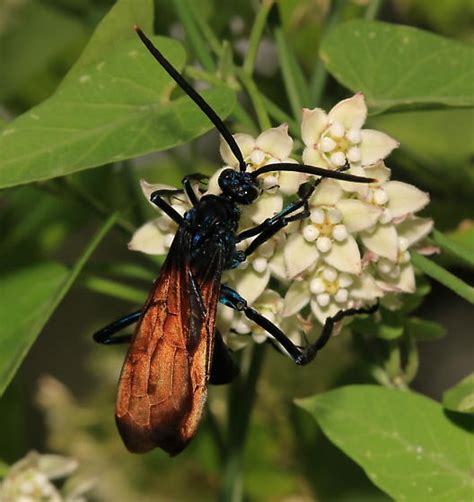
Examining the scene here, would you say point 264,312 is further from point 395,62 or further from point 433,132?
point 433,132

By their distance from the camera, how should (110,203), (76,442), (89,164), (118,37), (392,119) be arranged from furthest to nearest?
(392,119), (76,442), (110,203), (118,37), (89,164)

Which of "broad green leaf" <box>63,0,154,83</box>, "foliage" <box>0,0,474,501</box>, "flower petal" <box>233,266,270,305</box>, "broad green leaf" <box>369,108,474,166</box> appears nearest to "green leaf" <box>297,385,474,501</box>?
"foliage" <box>0,0,474,501</box>

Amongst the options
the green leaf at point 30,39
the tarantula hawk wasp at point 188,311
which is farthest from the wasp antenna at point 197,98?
the green leaf at point 30,39

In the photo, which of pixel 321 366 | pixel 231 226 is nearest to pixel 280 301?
pixel 231 226

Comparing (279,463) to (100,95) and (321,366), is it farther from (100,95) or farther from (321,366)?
(100,95)

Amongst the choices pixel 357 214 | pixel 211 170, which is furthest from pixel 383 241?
pixel 211 170

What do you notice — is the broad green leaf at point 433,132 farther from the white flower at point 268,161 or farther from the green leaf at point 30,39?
the white flower at point 268,161

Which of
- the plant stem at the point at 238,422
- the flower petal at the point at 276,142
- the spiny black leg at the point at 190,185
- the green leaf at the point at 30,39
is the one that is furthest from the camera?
the green leaf at the point at 30,39
